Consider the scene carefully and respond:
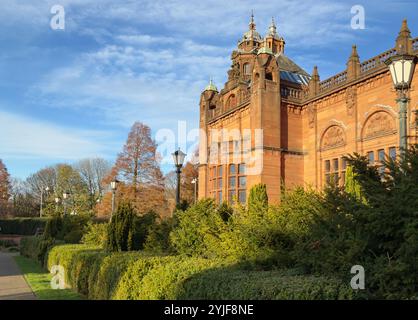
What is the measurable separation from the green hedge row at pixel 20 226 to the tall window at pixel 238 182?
1404 inches

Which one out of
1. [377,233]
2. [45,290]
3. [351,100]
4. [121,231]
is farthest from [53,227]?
[377,233]

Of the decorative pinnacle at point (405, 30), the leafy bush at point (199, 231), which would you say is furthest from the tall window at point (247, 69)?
the leafy bush at point (199, 231)

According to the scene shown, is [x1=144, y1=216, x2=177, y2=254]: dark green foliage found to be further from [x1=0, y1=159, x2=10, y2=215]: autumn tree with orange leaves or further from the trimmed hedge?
[x1=0, y1=159, x2=10, y2=215]: autumn tree with orange leaves

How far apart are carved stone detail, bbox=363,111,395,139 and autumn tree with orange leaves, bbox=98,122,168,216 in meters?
22.7

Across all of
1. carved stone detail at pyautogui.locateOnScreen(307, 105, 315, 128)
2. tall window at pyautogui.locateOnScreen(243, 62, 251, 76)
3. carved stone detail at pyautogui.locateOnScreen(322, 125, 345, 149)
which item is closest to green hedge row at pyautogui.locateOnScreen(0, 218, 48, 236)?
tall window at pyautogui.locateOnScreen(243, 62, 251, 76)

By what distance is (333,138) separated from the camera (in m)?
23.4

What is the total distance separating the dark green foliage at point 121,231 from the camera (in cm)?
1212

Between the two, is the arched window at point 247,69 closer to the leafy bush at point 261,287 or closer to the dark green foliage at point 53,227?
the dark green foliage at point 53,227

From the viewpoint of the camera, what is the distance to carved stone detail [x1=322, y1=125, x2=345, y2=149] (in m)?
22.7

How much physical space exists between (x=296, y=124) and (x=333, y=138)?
3.13m

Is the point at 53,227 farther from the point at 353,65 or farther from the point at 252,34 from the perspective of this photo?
the point at 252,34

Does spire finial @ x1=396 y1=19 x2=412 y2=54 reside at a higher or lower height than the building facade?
higher

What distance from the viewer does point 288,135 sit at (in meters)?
25.2
